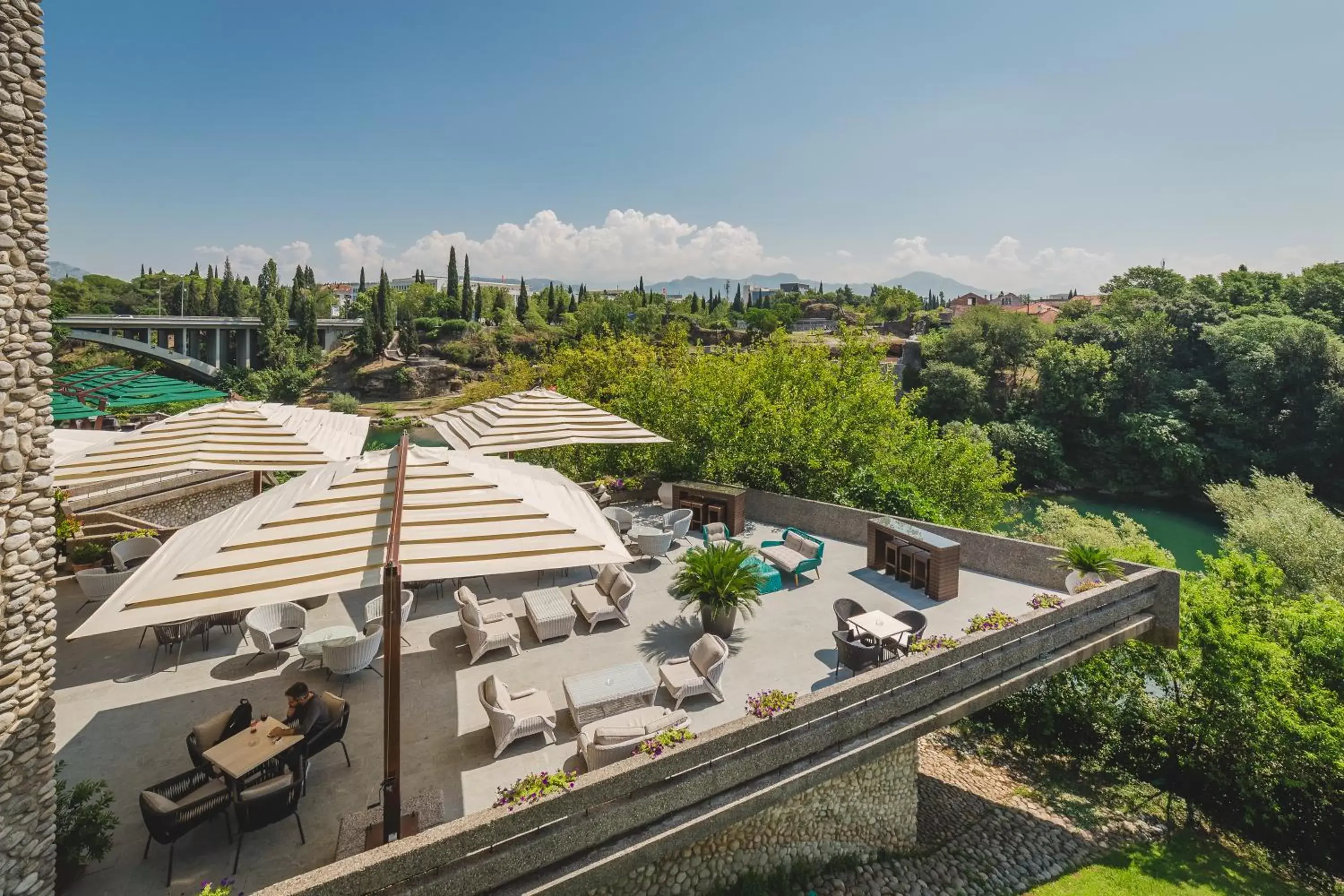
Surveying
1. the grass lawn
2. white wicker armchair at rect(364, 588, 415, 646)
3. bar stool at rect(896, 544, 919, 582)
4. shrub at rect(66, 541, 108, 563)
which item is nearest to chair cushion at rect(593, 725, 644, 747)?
white wicker armchair at rect(364, 588, 415, 646)

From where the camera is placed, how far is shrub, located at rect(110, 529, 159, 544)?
9719mm

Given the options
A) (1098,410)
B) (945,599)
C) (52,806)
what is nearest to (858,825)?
(945,599)

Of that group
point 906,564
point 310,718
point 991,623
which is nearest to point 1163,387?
point 906,564

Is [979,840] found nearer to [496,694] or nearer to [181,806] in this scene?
[496,694]

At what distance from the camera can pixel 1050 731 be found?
1433 cm

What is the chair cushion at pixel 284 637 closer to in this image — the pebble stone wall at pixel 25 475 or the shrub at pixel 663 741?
the pebble stone wall at pixel 25 475

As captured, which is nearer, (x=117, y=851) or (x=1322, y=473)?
(x=117, y=851)

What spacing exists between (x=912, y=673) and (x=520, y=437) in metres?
7.32

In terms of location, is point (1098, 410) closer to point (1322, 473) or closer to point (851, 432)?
point (1322, 473)

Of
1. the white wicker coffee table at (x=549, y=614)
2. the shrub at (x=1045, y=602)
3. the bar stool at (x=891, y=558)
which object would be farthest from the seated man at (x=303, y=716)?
the shrub at (x=1045, y=602)

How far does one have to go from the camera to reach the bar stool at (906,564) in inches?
392

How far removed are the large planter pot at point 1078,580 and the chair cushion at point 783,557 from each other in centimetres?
405

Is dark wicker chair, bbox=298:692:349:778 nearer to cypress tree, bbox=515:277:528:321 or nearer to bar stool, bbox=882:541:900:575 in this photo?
bar stool, bbox=882:541:900:575

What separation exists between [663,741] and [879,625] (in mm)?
3440
